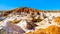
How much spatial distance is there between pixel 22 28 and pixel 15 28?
0.16m

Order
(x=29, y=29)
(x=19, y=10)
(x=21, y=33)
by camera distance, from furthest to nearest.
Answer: (x=19, y=10)
(x=29, y=29)
(x=21, y=33)

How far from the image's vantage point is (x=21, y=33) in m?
3.79

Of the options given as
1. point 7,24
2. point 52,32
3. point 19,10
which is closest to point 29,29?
point 7,24

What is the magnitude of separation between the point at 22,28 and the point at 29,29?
17 cm

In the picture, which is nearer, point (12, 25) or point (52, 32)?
point (52, 32)

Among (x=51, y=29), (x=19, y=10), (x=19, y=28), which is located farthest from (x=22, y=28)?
(x=19, y=10)

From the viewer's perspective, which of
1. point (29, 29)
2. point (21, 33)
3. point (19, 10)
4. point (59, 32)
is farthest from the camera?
point (19, 10)

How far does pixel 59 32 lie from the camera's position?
3367 mm

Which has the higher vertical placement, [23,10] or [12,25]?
[23,10]

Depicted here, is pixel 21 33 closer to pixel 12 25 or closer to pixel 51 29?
pixel 12 25

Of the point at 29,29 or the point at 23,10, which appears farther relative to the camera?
the point at 23,10

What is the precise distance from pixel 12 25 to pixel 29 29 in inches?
14.2

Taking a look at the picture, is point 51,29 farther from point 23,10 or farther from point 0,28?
point 23,10

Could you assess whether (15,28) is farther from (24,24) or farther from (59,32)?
(59,32)
